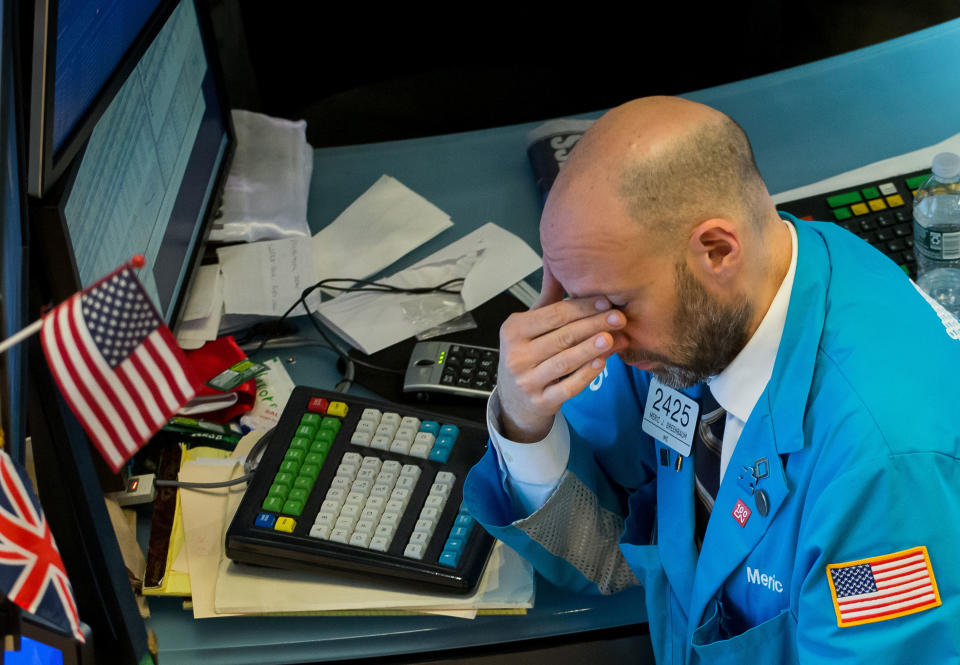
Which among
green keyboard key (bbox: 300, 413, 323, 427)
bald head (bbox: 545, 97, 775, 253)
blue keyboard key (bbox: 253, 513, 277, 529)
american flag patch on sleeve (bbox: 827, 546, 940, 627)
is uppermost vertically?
bald head (bbox: 545, 97, 775, 253)

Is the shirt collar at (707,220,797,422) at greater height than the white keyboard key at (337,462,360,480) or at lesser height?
greater

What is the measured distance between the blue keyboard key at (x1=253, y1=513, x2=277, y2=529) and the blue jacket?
0.75ft

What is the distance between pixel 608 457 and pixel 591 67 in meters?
2.25

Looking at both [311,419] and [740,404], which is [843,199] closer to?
[740,404]

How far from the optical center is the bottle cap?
1604mm

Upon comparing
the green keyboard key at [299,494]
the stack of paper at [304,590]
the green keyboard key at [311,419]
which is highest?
the green keyboard key at [311,419]

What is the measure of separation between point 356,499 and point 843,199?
2.99 feet

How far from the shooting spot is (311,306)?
5.42 feet

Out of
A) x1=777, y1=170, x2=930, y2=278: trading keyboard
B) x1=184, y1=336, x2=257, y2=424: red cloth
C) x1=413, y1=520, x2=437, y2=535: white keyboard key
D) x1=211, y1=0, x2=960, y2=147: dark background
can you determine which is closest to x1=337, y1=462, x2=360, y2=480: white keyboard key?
x1=413, y1=520, x2=437, y2=535: white keyboard key

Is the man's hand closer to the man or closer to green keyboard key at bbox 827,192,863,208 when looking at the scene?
the man

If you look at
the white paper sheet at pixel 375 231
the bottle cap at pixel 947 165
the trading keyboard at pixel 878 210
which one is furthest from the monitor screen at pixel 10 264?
the bottle cap at pixel 947 165

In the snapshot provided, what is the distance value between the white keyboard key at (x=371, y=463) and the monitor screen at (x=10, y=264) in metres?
0.53

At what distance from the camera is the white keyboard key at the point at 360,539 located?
1.24 meters

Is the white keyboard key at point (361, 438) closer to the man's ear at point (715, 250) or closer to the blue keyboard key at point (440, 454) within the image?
the blue keyboard key at point (440, 454)
